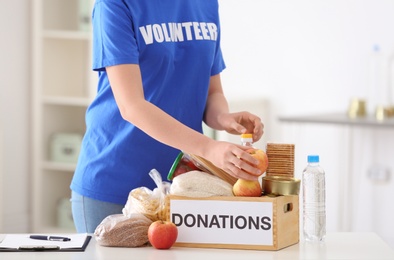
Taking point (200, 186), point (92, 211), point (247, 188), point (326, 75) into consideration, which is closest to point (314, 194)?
point (247, 188)

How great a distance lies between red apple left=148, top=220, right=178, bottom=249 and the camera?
185 cm

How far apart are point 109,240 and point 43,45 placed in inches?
122

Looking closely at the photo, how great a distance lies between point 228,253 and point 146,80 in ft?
1.71

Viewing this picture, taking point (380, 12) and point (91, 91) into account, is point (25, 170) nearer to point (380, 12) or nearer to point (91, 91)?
point (91, 91)

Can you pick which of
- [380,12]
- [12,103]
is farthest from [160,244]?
[12,103]

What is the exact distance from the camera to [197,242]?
191cm

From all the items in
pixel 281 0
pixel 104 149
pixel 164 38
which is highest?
pixel 281 0

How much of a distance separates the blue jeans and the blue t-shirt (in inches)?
0.7

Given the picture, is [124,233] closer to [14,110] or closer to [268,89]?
[268,89]

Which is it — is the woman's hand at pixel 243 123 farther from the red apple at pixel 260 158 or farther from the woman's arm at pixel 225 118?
the red apple at pixel 260 158

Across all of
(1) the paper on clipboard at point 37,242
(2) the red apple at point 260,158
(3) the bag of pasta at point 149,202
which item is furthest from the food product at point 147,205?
(2) the red apple at point 260,158

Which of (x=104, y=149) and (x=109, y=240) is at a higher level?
(x=104, y=149)

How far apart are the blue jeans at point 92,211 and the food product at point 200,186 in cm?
28

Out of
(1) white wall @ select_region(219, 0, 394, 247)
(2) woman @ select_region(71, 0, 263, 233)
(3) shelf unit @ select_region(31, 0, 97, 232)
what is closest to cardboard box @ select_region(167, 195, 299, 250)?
(2) woman @ select_region(71, 0, 263, 233)
